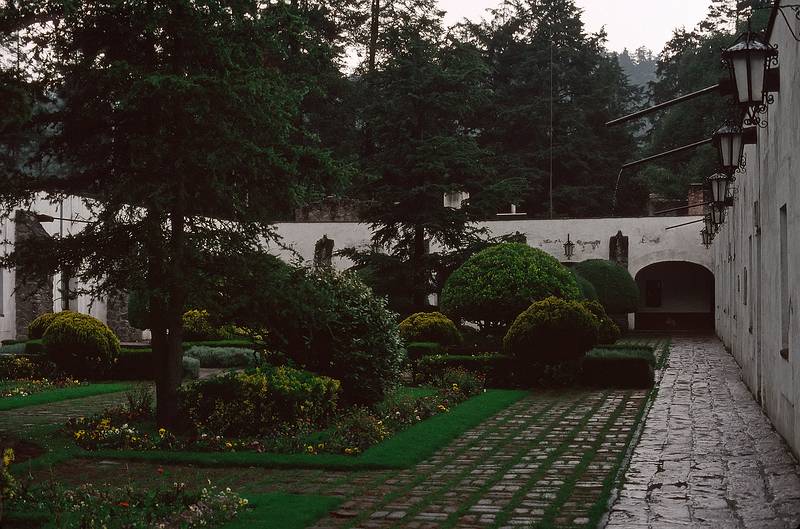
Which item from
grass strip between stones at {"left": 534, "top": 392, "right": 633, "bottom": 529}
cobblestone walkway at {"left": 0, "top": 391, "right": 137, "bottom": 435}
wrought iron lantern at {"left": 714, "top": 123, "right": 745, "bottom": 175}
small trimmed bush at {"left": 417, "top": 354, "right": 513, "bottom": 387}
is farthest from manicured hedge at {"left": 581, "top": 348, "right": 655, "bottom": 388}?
cobblestone walkway at {"left": 0, "top": 391, "right": 137, "bottom": 435}

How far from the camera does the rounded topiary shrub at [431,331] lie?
818 inches

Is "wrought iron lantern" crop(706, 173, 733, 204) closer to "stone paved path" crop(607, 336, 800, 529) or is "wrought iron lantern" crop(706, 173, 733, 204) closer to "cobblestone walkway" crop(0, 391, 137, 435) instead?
"stone paved path" crop(607, 336, 800, 529)

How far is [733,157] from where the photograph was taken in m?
11.2

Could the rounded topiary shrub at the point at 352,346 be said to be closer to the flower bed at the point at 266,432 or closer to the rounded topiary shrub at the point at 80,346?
the flower bed at the point at 266,432

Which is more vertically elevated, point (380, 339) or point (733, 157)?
point (733, 157)

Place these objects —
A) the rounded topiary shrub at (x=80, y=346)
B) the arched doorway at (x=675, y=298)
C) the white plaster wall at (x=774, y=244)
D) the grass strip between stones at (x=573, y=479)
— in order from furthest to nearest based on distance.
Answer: the arched doorway at (x=675, y=298) < the rounded topiary shrub at (x=80, y=346) < the white plaster wall at (x=774, y=244) < the grass strip between stones at (x=573, y=479)

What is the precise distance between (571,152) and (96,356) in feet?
94.0

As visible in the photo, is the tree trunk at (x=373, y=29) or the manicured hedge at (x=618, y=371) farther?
the tree trunk at (x=373, y=29)

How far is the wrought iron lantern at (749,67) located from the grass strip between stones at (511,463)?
3.76 meters

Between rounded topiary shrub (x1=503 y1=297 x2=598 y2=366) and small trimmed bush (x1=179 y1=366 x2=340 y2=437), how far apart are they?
575 centimetres

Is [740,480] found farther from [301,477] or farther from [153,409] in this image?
[153,409]

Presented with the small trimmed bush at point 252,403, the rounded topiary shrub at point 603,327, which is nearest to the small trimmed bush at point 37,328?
the small trimmed bush at point 252,403

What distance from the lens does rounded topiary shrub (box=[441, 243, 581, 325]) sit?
19.7m

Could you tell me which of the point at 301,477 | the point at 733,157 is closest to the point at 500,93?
the point at 733,157
